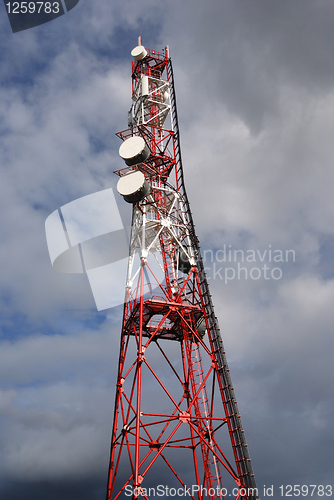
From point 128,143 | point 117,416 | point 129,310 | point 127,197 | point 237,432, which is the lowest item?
point 237,432

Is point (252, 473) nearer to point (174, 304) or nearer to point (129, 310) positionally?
point (174, 304)

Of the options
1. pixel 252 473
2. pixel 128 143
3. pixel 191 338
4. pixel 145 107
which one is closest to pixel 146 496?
pixel 252 473

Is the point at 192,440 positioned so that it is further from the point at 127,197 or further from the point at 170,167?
the point at 170,167

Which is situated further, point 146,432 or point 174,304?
point 174,304

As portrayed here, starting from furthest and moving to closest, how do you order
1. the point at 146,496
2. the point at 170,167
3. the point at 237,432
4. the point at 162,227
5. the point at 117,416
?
the point at 170,167 → the point at 162,227 → the point at 117,416 → the point at 237,432 → the point at 146,496

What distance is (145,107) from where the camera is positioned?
136 feet

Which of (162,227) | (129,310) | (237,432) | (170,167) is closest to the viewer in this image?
(237,432)

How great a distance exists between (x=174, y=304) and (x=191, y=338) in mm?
4039

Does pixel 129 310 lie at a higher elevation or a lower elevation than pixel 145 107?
lower

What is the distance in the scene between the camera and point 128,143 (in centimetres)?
3553

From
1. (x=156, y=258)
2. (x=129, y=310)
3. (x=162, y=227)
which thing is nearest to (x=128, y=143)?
(x=162, y=227)

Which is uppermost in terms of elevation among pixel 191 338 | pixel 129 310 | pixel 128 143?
pixel 128 143

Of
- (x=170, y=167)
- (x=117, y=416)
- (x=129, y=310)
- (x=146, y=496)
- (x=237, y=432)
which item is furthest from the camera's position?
(x=170, y=167)

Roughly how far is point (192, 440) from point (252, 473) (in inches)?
245
